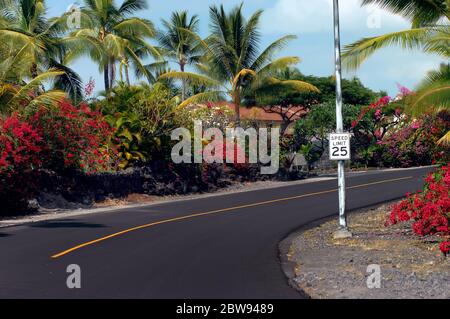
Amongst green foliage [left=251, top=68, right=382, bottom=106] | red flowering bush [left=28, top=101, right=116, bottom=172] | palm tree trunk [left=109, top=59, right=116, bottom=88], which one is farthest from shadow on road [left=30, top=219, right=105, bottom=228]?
green foliage [left=251, top=68, right=382, bottom=106]

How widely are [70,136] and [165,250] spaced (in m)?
13.6

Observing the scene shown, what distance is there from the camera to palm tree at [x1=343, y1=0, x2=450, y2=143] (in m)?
18.8

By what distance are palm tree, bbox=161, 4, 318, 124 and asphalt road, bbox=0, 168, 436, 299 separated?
12.9 meters

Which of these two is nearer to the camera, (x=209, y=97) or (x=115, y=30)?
(x=209, y=97)

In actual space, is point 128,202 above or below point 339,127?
below

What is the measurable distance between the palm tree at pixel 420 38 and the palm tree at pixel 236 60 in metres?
21.6

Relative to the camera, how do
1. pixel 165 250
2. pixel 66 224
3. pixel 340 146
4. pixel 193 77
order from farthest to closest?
pixel 193 77 → pixel 66 224 → pixel 340 146 → pixel 165 250

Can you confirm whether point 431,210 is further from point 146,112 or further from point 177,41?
point 177,41

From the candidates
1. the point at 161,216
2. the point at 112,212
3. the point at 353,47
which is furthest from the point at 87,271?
the point at 112,212

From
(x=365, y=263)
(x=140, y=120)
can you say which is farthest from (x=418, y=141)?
(x=365, y=263)

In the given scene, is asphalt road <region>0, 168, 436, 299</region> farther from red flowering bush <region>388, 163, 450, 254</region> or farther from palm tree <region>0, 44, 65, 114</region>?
palm tree <region>0, 44, 65, 114</region>

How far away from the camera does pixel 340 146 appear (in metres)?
18.4

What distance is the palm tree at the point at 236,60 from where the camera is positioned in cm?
4162

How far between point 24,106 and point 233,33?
16.7 m
